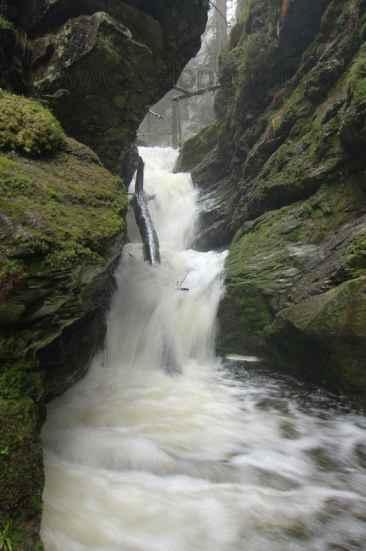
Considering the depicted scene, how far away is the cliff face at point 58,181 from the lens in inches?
112

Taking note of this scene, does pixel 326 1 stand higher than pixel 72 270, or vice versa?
pixel 326 1

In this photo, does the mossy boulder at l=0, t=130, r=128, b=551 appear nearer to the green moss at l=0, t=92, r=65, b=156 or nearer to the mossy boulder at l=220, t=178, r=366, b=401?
the green moss at l=0, t=92, r=65, b=156

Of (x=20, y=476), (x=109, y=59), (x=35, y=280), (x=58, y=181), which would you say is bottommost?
(x=20, y=476)

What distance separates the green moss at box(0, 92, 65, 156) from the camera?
425 centimetres

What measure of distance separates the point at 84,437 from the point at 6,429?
1.72 metres

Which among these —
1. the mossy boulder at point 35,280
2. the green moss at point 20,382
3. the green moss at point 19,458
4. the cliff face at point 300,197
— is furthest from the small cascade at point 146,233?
the green moss at point 19,458

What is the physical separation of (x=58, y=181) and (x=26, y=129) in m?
0.81

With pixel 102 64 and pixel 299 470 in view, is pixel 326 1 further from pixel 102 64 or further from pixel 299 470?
pixel 299 470

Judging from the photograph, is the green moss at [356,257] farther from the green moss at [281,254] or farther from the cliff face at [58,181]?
the cliff face at [58,181]

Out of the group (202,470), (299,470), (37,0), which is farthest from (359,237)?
(37,0)

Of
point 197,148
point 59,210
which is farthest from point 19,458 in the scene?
point 197,148

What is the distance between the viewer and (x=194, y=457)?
3924 millimetres

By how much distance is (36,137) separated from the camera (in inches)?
176

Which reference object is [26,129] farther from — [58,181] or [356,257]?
[356,257]
